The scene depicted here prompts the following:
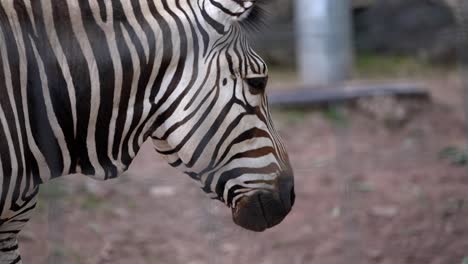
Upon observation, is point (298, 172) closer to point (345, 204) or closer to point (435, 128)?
point (345, 204)

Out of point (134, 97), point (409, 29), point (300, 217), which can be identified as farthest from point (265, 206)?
point (409, 29)

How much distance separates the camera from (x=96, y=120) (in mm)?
2285

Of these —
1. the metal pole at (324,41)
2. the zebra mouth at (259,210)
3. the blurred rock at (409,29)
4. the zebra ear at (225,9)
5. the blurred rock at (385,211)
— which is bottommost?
the blurred rock at (409,29)

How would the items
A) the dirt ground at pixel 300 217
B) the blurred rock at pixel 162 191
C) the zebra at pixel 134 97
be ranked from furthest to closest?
1. the blurred rock at pixel 162 191
2. the dirt ground at pixel 300 217
3. the zebra at pixel 134 97

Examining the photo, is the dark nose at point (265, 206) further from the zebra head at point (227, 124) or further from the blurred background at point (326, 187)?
the blurred background at point (326, 187)

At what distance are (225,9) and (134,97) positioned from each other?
0.32 metres

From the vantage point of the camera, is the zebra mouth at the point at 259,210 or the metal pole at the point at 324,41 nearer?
the zebra mouth at the point at 259,210

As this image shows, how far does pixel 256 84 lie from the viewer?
2.36 metres

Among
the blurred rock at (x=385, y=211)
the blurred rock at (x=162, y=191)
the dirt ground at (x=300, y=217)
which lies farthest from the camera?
the blurred rock at (x=162, y=191)

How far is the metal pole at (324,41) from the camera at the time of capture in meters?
6.66

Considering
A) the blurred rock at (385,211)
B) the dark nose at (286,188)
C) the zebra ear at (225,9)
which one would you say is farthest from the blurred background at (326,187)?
the dark nose at (286,188)

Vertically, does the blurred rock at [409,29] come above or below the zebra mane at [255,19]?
below

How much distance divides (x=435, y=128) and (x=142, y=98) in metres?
4.38

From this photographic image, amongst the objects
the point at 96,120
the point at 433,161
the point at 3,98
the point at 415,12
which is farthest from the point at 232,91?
the point at 415,12
